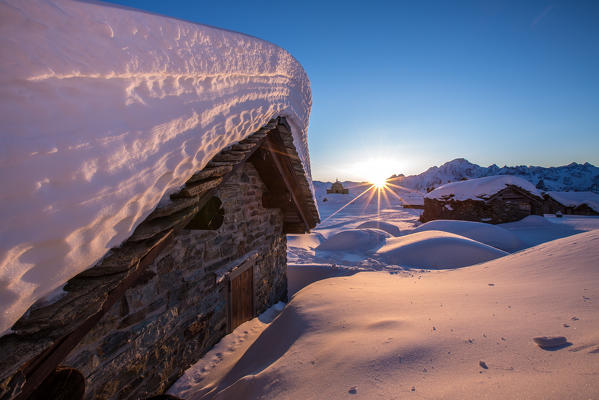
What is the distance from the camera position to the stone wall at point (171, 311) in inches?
82.9

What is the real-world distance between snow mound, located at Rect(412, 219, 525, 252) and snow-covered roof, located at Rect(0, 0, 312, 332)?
1463cm

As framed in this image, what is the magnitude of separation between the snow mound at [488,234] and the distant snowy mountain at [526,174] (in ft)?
174

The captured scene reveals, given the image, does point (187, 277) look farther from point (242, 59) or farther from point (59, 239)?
point (242, 59)

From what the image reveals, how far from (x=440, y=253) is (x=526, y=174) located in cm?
9006

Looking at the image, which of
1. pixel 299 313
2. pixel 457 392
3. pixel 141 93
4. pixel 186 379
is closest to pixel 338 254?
pixel 299 313

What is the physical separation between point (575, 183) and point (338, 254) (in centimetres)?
9767

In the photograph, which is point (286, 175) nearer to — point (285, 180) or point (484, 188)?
point (285, 180)

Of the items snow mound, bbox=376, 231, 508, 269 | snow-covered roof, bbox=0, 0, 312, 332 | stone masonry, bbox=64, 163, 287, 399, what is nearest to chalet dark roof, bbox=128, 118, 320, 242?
snow-covered roof, bbox=0, 0, 312, 332

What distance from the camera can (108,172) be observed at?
1.11m

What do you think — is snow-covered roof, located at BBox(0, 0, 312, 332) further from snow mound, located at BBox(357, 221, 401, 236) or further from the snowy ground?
snow mound, located at BBox(357, 221, 401, 236)

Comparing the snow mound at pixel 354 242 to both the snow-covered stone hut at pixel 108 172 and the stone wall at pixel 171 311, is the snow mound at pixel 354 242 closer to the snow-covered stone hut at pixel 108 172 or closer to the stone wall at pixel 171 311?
the stone wall at pixel 171 311

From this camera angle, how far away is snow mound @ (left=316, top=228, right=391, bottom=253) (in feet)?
39.4

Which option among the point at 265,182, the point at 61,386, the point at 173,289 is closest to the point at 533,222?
the point at 265,182

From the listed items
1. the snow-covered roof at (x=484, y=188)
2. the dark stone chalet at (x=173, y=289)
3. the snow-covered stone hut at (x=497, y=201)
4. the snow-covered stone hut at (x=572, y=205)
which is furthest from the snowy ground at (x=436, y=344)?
the snow-covered stone hut at (x=572, y=205)
